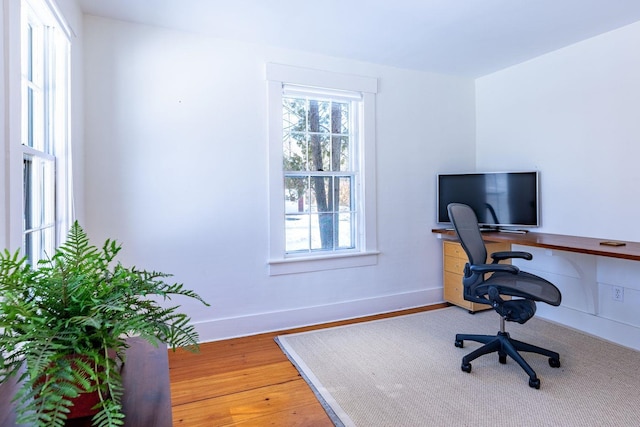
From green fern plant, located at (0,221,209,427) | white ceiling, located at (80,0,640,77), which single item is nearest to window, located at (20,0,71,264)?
white ceiling, located at (80,0,640,77)

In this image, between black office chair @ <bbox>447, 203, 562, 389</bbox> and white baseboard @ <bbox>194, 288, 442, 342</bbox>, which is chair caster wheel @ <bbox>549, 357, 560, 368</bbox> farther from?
white baseboard @ <bbox>194, 288, 442, 342</bbox>

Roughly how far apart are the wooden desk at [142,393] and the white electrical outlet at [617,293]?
3.29 metres

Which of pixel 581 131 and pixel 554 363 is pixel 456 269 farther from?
pixel 581 131

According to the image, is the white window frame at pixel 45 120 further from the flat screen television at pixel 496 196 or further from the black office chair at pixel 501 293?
the flat screen television at pixel 496 196

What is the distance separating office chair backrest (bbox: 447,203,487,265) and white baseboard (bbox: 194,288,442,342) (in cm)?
119

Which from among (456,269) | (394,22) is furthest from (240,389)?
(394,22)

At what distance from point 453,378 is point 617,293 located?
166 cm

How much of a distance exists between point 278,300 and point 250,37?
7.19ft

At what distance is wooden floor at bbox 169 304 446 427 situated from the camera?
6.23 ft

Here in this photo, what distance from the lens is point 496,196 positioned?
11.4 feet

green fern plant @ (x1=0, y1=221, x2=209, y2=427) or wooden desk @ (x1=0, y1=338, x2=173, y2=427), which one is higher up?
green fern plant @ (x1=0, y1=221, x2=209, y2=427)

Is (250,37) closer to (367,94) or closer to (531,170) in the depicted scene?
(367,94)

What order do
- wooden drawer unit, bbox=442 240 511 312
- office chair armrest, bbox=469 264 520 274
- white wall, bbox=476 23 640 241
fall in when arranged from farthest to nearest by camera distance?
wooden drawer unit, bbox=442 240 511 312
white wall, bbox=476 23 640 241
office chair armrest, bbox=469 264 520 274

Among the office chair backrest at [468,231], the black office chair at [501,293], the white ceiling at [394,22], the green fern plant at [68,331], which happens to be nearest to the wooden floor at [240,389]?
the black office chair at [501,293]
